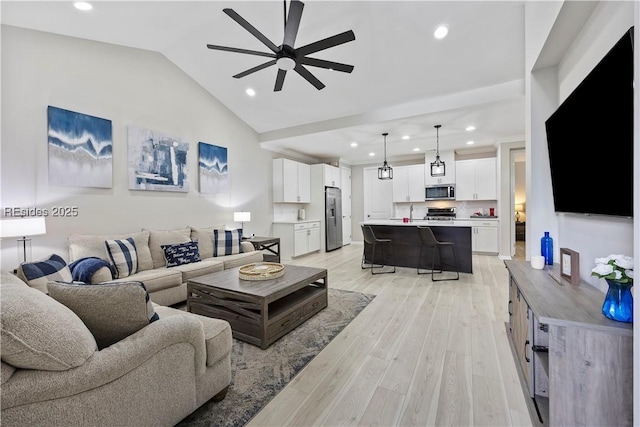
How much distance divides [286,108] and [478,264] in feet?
15.6

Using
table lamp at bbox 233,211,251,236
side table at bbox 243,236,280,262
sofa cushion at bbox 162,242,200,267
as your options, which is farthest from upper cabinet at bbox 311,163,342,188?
sofa cushion at bbox 162,242,200,267

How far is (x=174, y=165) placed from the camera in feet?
13.9

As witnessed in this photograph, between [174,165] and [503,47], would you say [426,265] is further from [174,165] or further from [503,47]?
[174,165]

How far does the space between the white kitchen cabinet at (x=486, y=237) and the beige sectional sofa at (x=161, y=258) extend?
196 inches

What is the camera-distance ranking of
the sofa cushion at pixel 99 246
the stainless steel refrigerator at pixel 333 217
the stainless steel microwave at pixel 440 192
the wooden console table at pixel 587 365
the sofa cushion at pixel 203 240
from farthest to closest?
the stainless steel refrigerator at pixel 333 217, the stainless steel microwave at pixel 440 192, the sofa cushion at pixel 203 240, the sofa cushion at pixel 99 246, the wooden console table at pixel 587 365

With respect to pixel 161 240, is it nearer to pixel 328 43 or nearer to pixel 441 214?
pixel 328 43

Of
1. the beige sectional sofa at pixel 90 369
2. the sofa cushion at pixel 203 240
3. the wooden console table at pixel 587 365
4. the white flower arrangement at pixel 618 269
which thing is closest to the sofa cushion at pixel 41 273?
the beige sectional sofa at pixel 90 369

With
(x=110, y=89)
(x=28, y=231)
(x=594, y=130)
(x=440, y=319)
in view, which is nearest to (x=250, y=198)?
(x=110, y=89)

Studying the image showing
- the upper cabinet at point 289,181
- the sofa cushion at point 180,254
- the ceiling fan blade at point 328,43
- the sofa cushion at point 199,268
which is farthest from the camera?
the upper cabinet at point 289,181

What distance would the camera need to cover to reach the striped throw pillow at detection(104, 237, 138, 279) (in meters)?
3.10

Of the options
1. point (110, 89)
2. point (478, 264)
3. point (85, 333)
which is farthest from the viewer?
point (478, 264)

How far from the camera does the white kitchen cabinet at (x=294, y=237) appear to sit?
246 inches

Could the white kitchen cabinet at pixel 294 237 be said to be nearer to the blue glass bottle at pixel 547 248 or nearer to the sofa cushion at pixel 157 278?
the sofa cushion at pixel 157 278

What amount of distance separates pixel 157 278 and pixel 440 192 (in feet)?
20.3
